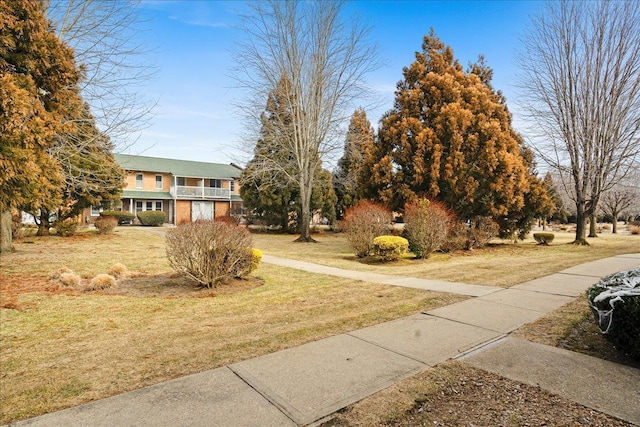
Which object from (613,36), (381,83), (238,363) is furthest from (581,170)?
(238,363)

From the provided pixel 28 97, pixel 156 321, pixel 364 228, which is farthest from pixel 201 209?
pixel 156 321

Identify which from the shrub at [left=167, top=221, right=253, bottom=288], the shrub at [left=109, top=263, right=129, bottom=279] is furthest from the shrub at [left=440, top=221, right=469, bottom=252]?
the shrub at [left=109, top=263, right=129, bottom=279]

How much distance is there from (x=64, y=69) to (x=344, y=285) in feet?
27.7

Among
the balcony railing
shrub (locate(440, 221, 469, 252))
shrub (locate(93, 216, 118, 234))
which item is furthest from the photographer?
the balcony railing

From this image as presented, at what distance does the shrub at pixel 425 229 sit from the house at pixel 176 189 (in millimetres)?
24647

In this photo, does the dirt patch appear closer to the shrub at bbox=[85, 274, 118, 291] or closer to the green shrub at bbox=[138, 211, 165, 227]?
the shrub at bbox=[85, 274, 118, 291]

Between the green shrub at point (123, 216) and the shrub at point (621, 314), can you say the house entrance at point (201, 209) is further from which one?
the shrub at point (621, 314)

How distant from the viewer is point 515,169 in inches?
654

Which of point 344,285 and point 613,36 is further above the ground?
point 613,36

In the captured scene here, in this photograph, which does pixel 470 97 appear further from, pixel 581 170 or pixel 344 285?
pixel 344 285

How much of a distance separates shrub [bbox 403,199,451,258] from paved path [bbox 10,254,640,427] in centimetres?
774

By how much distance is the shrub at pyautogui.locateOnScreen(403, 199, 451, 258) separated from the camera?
12.9 meters

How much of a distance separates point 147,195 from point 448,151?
3017 centimetres

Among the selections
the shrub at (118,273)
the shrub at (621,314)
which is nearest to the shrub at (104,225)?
the shrub at (118,273)
